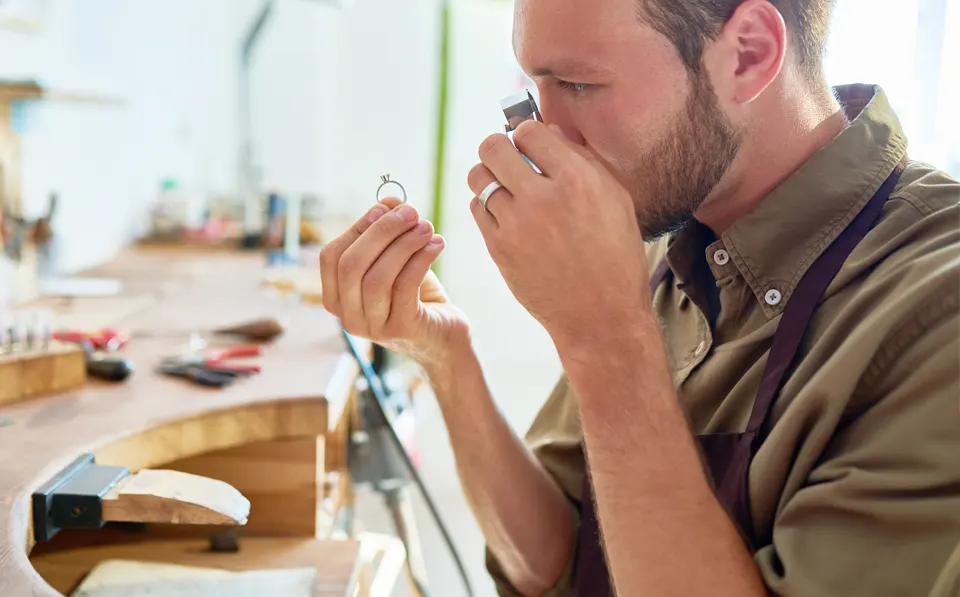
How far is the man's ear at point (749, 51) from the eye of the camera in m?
0.83

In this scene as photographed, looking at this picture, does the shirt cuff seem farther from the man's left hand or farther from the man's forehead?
the man's forehead

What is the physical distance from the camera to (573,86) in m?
0.87

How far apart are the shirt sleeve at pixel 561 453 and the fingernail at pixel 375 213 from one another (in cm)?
35

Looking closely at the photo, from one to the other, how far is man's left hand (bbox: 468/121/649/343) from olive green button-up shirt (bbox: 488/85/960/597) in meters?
0.08

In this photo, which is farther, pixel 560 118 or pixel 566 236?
pixel 560 118

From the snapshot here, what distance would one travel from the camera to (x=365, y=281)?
2.89ft

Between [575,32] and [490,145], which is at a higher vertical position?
[575,32]

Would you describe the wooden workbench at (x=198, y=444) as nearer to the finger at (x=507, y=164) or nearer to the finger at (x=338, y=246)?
the finger at (x=338, y=246)

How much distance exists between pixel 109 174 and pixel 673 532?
7.09 ft

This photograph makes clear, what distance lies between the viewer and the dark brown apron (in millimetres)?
728

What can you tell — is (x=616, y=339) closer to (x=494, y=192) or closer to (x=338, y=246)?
(x=494, y=192)

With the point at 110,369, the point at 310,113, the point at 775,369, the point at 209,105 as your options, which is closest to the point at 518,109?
the point at 775,369

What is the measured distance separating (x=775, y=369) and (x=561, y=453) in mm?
394

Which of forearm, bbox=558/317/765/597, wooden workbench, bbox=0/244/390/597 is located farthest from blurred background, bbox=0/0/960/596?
forearm, bbox=558/317/765/597
